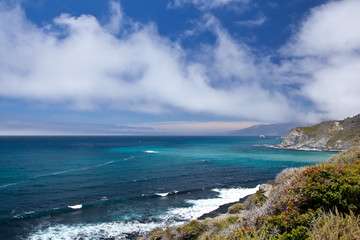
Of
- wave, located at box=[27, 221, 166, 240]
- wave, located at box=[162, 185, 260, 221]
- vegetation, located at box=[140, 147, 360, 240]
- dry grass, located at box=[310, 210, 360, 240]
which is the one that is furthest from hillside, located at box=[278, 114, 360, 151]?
dry grass, located at box=[310, 210, 360, 240]

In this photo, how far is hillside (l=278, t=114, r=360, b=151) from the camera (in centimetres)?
9669

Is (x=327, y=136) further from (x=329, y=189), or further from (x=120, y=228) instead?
(x=329, y=189)

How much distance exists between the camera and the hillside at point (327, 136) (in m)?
96.7

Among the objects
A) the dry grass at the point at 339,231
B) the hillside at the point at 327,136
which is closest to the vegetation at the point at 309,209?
the dry grass at the point at 339,231

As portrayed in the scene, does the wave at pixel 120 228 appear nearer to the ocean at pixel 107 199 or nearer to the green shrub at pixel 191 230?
the ocean at pixel 107 199

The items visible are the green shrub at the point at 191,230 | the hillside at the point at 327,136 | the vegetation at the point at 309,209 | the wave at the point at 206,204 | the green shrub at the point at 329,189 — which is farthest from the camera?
the hillside at the point at 327,136

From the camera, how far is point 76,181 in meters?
35.0

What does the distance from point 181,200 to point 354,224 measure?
22.1m

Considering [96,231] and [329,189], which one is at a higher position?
[329,189]

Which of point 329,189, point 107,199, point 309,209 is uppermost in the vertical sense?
point 329,189

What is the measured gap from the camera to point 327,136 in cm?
10900

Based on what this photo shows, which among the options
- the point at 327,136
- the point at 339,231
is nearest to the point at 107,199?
the point at 339,231

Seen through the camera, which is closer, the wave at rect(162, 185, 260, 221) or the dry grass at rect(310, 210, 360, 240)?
the dry grass at rect(310, 210, 360, 240)

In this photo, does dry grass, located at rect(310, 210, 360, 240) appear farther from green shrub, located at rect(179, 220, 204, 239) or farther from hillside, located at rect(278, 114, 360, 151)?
hillside, located at rect(278, 114, 360, 151)
